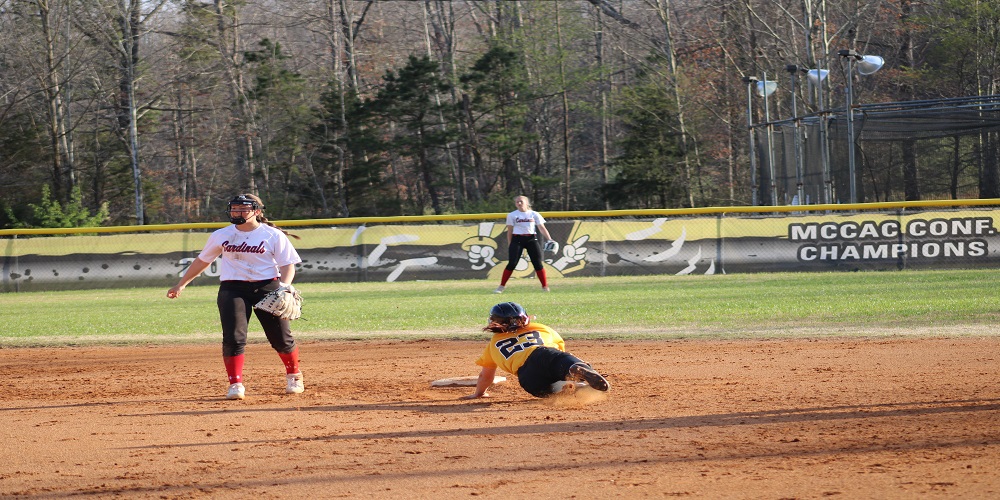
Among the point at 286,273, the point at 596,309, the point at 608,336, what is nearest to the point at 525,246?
the point at 596,309

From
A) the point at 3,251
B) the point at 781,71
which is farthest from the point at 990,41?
the point at 3,251

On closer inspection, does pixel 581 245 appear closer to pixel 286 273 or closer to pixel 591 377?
pixel 286 273

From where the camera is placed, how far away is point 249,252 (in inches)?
301

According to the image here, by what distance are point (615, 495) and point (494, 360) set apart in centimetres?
272

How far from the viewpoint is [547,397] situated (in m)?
7.29

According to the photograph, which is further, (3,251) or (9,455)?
(3,251)

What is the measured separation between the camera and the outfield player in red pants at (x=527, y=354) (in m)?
6.88

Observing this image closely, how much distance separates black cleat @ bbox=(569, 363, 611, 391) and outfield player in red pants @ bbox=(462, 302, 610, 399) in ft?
0.49

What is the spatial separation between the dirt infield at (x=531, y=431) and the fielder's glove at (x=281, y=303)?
71 cm

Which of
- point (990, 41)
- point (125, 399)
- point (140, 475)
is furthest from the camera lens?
point (990, 41)

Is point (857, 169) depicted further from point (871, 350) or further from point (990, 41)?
point (990, 41)

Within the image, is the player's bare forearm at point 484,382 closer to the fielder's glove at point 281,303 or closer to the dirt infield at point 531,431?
the dirt infield at point 531,431

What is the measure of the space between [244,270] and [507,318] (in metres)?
2.18

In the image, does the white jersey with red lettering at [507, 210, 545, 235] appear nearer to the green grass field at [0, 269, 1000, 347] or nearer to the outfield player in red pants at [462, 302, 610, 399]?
the green grass field at [0, 269, 1000, 347]
